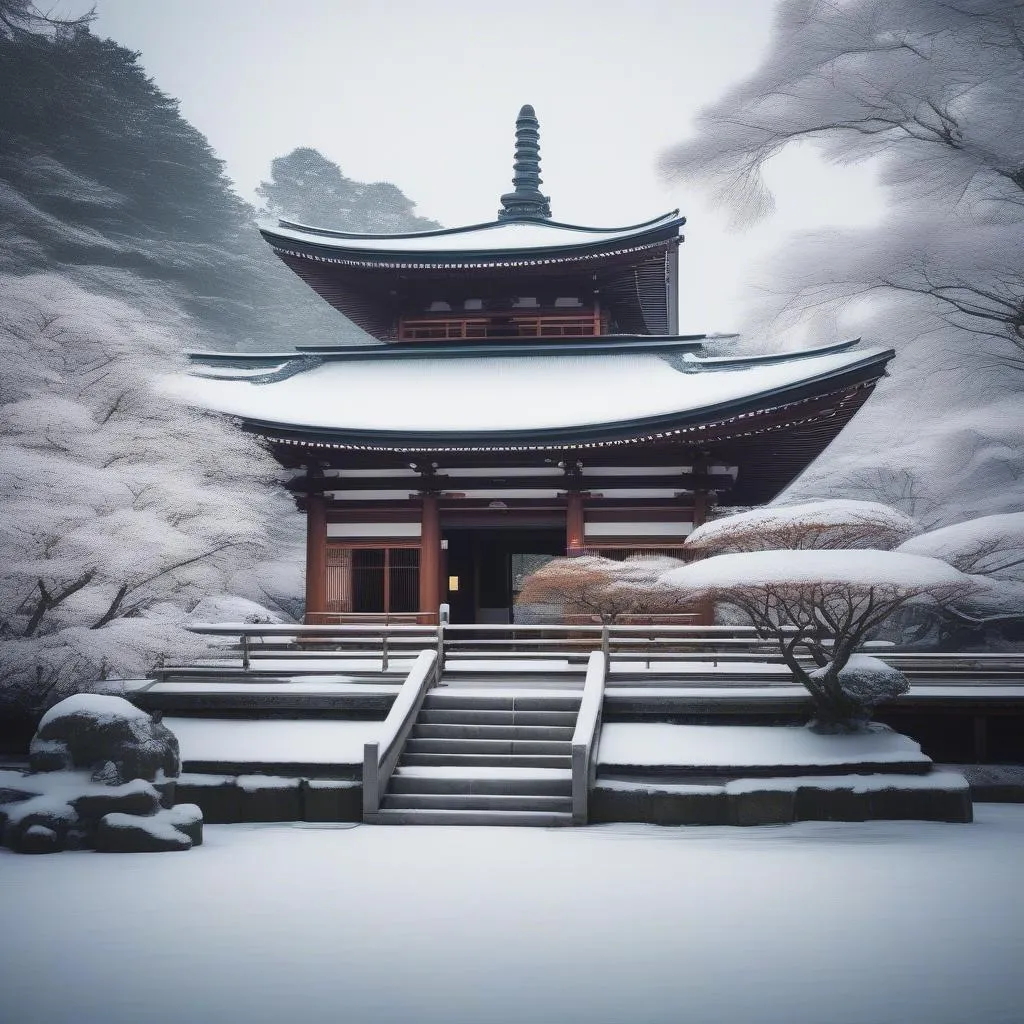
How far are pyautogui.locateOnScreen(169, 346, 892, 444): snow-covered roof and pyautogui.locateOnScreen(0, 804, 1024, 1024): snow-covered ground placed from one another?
911 centimetres

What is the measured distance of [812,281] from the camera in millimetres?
26406

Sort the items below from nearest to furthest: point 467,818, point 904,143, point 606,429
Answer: point 467,818 → point 606,429 → point 904,143

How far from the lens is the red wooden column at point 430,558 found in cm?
2066

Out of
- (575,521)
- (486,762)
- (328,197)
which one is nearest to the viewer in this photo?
(486,762)

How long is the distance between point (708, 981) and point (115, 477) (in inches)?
447

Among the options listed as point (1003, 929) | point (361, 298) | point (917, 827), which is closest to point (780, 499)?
point (361, 298)

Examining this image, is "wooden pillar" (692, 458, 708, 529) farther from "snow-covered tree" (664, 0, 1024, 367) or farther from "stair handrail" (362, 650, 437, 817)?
"snow-covered tree" (664, 0, 1024, 367)

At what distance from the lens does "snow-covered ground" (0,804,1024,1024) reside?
639 centimetres

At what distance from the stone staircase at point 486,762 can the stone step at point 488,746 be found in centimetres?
1

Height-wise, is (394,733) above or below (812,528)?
below

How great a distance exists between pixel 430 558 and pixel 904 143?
678 inches

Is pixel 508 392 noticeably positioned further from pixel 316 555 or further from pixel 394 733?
pixel 394 733

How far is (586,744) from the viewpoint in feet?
42.4

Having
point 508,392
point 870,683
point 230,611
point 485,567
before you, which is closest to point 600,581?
point 870,683
